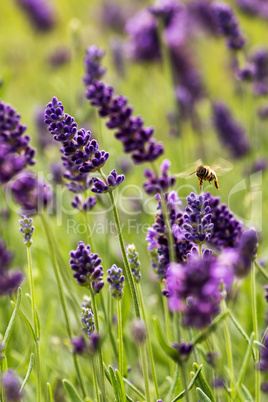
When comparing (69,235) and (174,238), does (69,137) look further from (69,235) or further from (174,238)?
(69,235)

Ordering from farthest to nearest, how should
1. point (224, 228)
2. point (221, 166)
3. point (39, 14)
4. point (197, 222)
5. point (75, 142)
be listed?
1. point (39, 14)
2. point (221, 166)
3. point (224, 228)
4. point (75, 142)
5. point (197, 222)

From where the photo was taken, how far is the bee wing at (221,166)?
1926 millimetres

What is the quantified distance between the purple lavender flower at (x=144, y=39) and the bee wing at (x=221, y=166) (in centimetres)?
249

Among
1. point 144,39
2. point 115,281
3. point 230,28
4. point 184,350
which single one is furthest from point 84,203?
point 144,39

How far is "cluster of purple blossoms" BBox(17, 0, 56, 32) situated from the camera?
561 centimetres

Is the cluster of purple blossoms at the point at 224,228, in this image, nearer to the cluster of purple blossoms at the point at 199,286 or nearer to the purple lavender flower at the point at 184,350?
the purple lavender flower at the point at 184,350

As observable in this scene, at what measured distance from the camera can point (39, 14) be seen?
223 inches

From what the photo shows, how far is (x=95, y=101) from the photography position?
6.23 ft

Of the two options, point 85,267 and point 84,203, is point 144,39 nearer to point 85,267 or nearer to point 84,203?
point 84,203

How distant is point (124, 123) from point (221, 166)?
40 centimetres

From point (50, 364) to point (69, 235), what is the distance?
1166 mm

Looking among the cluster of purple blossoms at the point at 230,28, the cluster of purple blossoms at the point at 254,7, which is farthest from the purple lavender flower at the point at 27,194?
the cluster of purple blossoms at the point at 254,7

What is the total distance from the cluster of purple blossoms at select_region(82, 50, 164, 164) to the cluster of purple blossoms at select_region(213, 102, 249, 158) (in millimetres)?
1954

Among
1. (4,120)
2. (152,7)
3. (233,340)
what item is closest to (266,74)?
(152,7)
